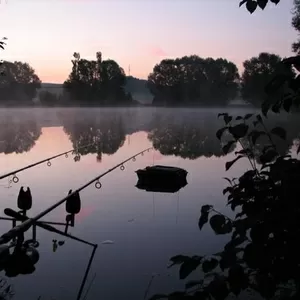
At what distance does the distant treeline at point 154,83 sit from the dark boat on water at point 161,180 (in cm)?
12028

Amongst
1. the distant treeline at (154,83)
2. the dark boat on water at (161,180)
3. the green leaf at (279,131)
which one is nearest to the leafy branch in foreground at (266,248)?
the green leaf at (279,131)

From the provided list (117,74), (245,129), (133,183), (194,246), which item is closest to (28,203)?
(194,246)

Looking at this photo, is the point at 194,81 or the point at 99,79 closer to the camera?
the point at 99,79

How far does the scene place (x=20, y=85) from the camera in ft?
513

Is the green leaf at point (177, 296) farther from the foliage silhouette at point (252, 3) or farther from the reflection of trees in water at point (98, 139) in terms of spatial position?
the reflection of trees in water at point (98, 139)

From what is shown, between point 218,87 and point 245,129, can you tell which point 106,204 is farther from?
point 218,87

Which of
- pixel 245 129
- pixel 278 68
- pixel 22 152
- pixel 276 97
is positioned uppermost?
pixel 278 68

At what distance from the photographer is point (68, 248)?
1071 cm

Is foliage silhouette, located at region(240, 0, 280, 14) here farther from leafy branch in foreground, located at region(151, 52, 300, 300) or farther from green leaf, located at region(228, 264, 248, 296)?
green leaf, located at region(228, 264, 248, 296)

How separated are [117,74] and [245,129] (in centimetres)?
14607

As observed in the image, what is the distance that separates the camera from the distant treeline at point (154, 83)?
14388cm

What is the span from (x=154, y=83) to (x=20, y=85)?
48.3m

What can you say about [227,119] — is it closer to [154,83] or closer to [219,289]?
[219,289]

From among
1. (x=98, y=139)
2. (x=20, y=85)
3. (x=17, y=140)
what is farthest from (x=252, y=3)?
(x=20, y=85)
